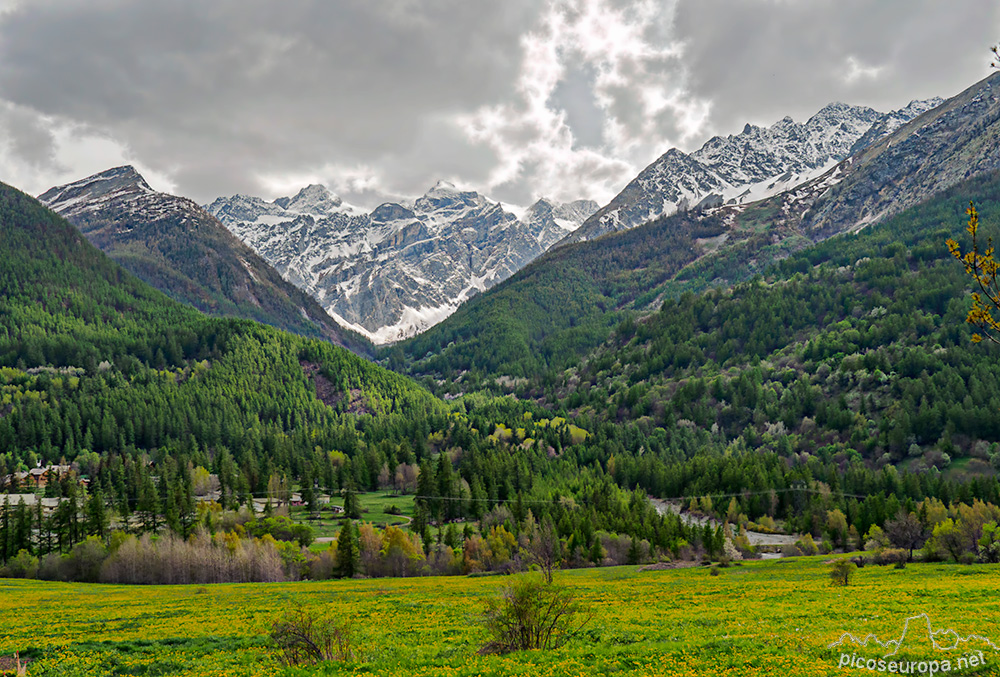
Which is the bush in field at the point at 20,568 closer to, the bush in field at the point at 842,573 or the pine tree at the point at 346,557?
the pine tree at the point at 346,557

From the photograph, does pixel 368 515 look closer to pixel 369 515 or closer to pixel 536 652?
pixel 369 515

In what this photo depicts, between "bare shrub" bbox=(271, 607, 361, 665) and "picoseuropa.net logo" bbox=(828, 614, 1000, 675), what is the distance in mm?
21685

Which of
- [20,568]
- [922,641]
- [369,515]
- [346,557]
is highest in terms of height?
[922,641]

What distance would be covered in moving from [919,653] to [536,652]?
15682mm

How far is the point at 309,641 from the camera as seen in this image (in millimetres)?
30422

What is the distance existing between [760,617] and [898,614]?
780 cm

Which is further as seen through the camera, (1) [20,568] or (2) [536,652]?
(1) [20,568]

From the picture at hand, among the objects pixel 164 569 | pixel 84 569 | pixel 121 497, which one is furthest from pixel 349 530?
pixel 121 497

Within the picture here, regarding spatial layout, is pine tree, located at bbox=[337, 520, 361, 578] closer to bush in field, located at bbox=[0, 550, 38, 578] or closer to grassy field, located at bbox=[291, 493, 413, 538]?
grassy field, located at bbox=[291, 493, 413, 538]

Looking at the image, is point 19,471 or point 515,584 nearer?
point 515,584

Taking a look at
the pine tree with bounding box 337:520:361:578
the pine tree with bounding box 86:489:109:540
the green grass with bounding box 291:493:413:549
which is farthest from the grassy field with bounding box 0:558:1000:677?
the green grass with bounding box 291:493:413:549

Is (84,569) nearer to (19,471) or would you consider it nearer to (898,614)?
(19,471)

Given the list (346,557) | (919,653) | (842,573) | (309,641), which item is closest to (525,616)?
(309,641)

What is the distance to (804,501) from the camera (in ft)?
457
